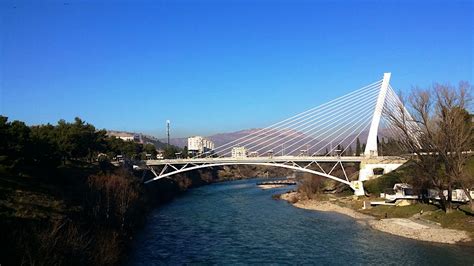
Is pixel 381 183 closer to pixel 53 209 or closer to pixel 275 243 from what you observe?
pixel 275 243

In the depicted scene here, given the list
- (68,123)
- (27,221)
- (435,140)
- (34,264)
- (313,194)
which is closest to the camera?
(34,264)

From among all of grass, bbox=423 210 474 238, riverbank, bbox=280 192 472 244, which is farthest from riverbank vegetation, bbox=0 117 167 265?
grass, bbox=423 210 474 238

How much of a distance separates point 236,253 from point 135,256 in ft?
19.1

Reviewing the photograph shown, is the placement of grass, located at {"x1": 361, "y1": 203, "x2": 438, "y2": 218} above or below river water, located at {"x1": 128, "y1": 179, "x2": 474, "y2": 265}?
above

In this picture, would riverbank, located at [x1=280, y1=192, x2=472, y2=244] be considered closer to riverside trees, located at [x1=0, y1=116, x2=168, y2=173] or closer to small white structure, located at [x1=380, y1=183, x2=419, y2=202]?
small white structure, located at [x1=380, y1=183, x2=419, y2=202]

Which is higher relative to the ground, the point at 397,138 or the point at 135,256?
the point at 397,138

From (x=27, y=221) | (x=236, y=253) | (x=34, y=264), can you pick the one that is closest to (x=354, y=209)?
(x=236, y=253)

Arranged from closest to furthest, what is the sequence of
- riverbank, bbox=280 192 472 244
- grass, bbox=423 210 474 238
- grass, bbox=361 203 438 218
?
riverbank, bbox=280 192 472 244, grass, bbox=423 210 474 238, grass, bbox=361 203 438 218

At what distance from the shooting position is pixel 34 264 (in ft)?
48.6

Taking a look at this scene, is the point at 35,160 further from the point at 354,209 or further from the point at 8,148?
the point at 354,209

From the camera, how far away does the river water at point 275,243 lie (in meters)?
24.8

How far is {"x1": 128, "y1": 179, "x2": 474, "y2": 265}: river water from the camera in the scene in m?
24.8

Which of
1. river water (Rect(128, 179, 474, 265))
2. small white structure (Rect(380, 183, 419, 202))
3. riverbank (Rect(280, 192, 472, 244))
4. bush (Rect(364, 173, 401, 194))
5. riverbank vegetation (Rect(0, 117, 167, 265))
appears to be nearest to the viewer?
riverbank vegetation (Rect(0, 117, 167, 265))

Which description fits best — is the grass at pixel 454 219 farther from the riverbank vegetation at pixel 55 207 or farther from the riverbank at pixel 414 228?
the riverbank vegetation at pixel 55 207
